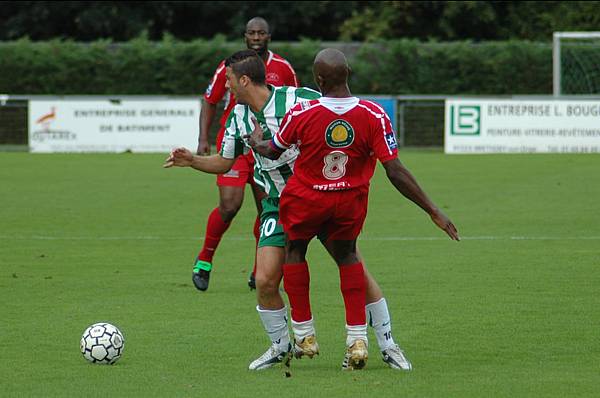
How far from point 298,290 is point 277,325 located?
0.31 m

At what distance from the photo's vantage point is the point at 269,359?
290 inches

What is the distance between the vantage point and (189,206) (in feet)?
59.8

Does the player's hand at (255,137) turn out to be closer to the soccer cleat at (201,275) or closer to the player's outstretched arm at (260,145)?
the player's outstretched arm at (260,145)

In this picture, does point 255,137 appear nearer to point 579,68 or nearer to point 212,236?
point 212,236

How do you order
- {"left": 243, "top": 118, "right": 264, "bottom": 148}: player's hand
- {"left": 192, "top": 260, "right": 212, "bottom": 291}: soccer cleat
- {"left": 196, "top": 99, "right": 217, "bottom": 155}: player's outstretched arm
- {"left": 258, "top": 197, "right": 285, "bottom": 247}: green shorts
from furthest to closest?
{"left": 196, "top": 99, "right": 217, "bottom": 155}: player's outstretched arm
{"left": 192, "top": 260, "right": 212, "bottom": 291}: soccer cleat
{"left": 258, "top": 197, "right": 285, "bottom": 247}: green shorts
{"left": 243, "top": 118, "right": 264, "bottom": 148}: player's hand

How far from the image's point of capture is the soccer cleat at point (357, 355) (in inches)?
281

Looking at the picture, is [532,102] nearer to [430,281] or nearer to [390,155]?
[430,281]

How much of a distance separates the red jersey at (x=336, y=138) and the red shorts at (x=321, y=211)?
0.16 feet

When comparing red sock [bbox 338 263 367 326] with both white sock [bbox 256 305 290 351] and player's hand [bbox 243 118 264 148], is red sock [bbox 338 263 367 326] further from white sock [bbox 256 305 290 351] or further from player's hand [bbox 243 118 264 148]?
player's hand [bbox 243 118 264 148]

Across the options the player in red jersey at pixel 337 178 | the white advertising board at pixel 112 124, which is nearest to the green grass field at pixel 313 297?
the player in red jersey at pixel 337 178

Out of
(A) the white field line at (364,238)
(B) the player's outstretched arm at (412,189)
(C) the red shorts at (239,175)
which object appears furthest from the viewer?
(A) the white field line at (364,238)

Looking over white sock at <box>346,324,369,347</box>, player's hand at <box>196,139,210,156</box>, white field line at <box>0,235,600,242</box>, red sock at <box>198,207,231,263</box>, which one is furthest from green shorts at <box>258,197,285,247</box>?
white field line at <box>0,235,600,242</box>

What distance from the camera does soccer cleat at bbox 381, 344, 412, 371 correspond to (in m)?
7.21

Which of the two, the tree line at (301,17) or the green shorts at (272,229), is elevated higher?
the tree line at (301,17)
